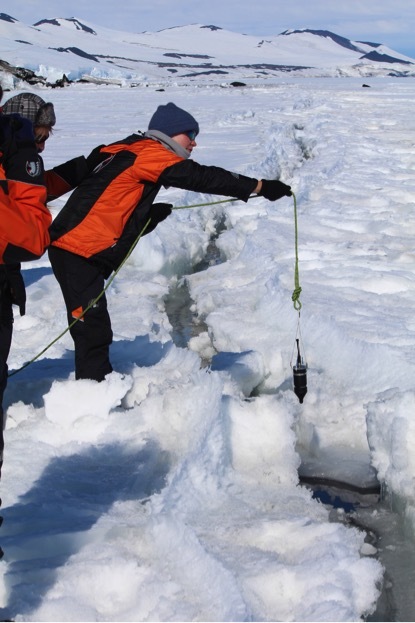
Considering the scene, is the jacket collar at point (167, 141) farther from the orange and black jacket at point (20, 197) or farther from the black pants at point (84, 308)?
the orange and black jacket at point (20, 197)

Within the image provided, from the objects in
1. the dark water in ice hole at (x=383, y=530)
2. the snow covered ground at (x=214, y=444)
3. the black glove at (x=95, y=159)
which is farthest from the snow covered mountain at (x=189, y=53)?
the dark water in ice hole at (x=383, y=530)

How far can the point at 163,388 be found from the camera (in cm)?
312

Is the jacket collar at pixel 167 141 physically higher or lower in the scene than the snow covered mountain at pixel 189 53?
lower

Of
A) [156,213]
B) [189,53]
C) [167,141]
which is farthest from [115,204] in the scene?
[189,53]

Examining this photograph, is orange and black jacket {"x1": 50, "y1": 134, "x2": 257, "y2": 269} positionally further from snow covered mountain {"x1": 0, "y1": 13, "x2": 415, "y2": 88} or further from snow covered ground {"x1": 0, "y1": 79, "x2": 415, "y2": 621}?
snow covered mountain {"x1": 0, "y1": 13, "x2": 415, "y2": 88}

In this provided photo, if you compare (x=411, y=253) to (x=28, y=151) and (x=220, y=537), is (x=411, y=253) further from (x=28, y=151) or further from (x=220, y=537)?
(x=28, y=151)

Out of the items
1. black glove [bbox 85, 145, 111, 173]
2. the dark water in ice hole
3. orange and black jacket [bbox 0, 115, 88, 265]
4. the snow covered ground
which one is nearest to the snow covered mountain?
the snow covered ground

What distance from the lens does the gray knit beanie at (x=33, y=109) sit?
273 centimetres

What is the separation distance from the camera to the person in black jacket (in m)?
2.84

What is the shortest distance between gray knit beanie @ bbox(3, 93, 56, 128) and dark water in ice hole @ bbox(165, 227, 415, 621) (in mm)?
1743

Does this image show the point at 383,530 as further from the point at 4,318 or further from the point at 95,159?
the point at 95,159

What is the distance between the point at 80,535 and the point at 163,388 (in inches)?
38.6

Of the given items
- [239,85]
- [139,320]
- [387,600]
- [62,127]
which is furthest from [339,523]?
[239,85]

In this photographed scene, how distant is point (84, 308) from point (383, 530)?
4.86ft
